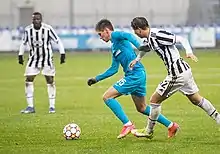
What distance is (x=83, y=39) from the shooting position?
50719 mm

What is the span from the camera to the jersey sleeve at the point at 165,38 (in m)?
12.1

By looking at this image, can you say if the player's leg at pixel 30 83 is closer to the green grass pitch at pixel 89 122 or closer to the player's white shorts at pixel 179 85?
the green grass pitch at pixel 89 122

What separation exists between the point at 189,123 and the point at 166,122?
2435 millimetres

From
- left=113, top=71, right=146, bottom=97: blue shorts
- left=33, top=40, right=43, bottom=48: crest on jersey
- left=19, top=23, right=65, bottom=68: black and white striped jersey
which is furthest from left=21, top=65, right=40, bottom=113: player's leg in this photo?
left=113, top=71, right=146, bottom=97: blue shorts

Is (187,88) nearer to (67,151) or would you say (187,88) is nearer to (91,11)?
(67,151)

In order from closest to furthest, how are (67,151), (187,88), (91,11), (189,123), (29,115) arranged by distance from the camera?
(67,151) → (187,88) → (189,123) → (29,115) → (91,11)

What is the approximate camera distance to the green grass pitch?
11922mm

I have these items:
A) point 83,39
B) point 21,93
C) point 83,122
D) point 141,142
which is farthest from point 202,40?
point 141,142

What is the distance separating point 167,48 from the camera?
40.0ft

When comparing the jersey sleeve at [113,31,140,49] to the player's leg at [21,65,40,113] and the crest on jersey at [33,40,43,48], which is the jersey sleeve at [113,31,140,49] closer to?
the crest on jersey at [33,40,43,48]

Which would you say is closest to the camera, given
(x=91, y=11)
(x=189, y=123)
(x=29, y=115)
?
(x=189, y=123)

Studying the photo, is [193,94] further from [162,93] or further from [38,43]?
[38,43]

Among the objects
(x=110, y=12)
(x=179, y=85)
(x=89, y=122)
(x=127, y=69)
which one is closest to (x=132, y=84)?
(x=127, y=69)

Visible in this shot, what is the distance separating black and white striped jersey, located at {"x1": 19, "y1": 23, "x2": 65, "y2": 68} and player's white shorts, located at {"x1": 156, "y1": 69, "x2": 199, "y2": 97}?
6.56 meters
